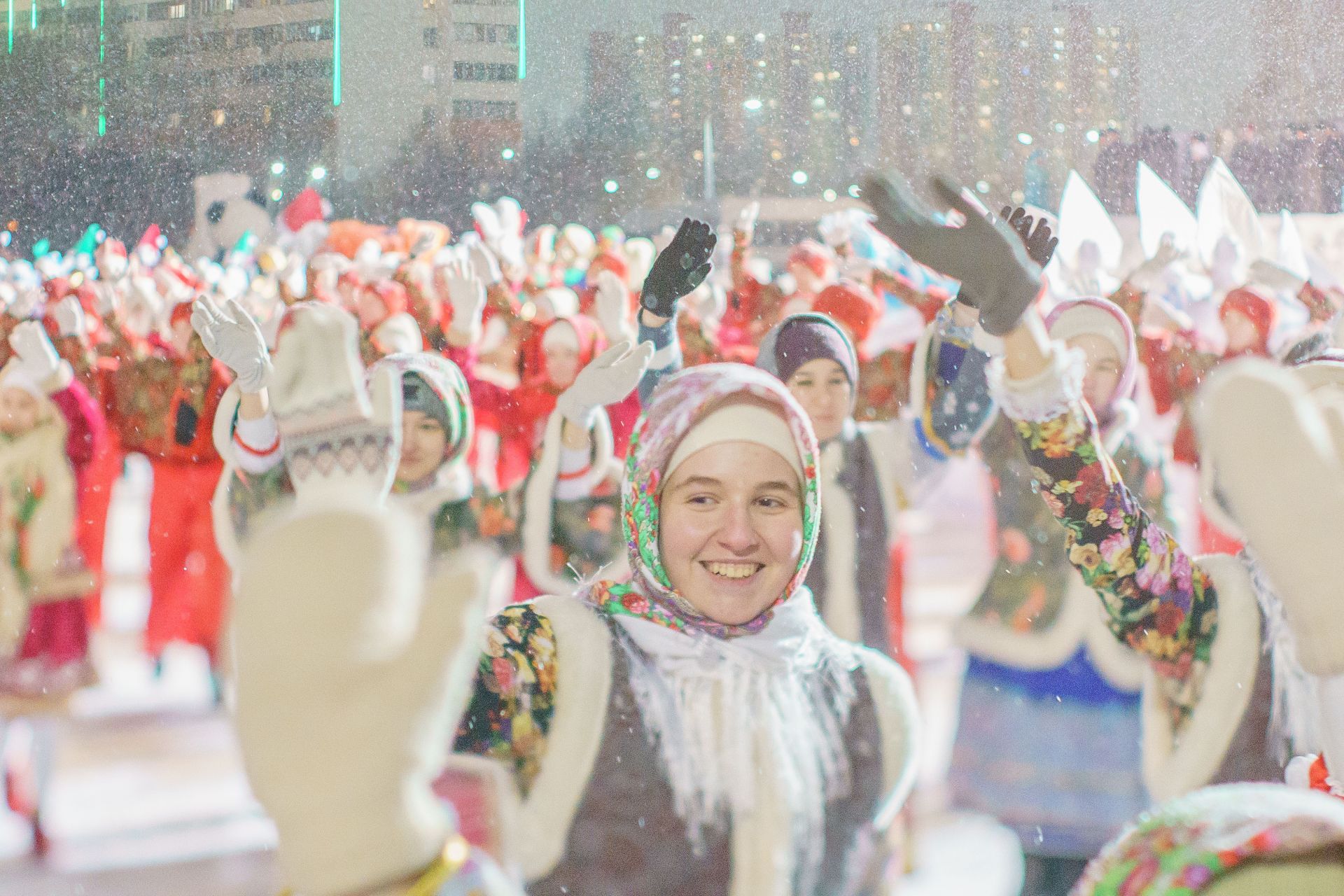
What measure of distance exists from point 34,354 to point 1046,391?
6.08ft

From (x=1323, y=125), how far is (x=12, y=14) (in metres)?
1.99

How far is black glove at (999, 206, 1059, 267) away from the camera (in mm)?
1288

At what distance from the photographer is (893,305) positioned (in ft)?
8.86

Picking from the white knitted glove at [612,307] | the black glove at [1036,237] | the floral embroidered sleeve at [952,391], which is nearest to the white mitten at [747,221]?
the white knitted glove at [612,307]

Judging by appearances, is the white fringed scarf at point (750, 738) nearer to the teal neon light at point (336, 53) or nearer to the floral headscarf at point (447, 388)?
the floral headscarf at point (447, 388)

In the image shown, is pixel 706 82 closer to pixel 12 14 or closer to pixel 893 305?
pixel 893 305

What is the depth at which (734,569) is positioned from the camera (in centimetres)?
101

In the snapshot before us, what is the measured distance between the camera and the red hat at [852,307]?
8.43 feet

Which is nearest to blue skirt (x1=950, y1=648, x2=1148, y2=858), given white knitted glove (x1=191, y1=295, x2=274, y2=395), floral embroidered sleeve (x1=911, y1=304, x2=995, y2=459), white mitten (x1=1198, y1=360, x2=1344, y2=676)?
floral embroidered sleeve (x1=911, y1=304, x2=995, y2=459)

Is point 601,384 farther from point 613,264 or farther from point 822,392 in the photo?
point 613,264

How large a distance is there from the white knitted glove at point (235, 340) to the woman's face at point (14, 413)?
1.94 ft

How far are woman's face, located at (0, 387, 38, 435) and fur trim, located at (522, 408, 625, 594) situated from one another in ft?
2.74

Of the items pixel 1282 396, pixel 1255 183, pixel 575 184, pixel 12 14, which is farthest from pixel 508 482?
pixel 1282 396

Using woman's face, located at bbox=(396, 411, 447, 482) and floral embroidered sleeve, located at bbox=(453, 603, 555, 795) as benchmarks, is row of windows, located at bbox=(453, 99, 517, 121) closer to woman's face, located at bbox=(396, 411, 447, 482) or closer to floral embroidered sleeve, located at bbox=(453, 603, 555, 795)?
woman's face, located at bbox=(396, 411, 447, 482)
